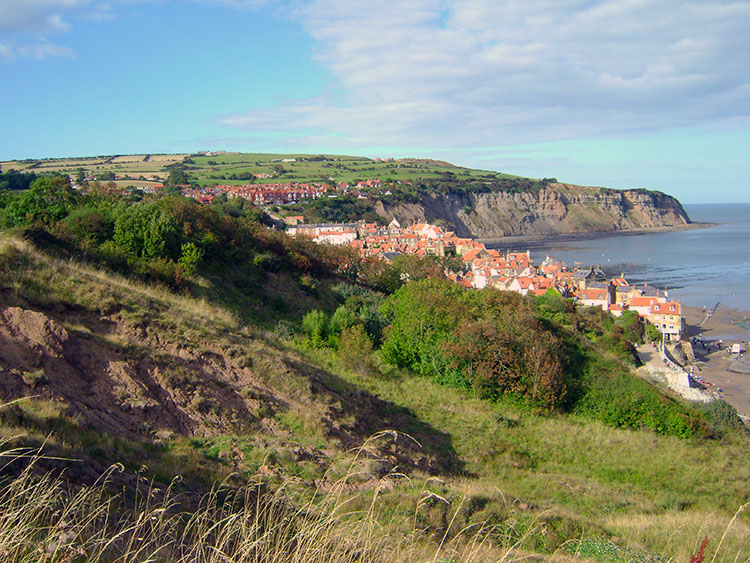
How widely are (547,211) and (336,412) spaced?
154 metres

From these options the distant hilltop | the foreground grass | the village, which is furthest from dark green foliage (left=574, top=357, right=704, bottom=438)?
the distant hilltop

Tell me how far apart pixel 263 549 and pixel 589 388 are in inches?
691

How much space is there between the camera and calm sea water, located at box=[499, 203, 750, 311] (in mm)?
63906

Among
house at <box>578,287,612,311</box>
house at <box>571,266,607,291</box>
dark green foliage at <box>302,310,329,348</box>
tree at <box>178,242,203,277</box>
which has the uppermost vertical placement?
tree at <box>178,242,203,277</box>

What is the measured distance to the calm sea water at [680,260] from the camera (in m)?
63.9

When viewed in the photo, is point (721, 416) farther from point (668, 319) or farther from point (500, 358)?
point (668, 319)

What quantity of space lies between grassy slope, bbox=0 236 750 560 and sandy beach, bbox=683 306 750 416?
55.8ft

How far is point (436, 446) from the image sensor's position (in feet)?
39.4

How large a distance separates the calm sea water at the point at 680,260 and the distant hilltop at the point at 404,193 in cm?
1993

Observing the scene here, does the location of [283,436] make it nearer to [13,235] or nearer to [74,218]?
[13,235]

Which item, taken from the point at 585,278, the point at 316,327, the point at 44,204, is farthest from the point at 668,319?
the point at 44,204

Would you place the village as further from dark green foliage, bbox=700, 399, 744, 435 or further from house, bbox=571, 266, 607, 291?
dark green foliage, bbox=700, 399, 744, 435

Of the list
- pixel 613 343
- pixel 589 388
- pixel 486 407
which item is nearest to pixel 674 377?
pixel 613 343

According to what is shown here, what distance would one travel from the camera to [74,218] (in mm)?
21609
